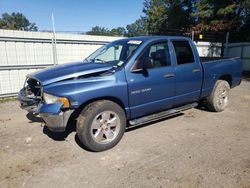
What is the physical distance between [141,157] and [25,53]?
641 centimetres

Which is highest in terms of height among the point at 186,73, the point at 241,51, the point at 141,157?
the point at 241,51

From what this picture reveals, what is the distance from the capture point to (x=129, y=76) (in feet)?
13.9

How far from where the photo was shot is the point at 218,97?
20.4 ft

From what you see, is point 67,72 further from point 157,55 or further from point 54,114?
point 157,55

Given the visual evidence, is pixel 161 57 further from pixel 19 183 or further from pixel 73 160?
pixel 19 183

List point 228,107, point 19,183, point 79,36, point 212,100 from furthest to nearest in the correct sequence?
point 79,36 < point 228,107 < point 212,100 < point 19,183

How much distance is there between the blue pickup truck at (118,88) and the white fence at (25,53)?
4.00m

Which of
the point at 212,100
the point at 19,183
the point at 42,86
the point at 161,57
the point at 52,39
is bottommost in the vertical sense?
the point at 19,183

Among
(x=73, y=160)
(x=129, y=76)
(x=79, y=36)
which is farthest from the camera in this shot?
(x=79, y=36)

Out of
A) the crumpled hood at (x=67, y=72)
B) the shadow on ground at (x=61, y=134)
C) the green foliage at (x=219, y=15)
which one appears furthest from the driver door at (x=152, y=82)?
the green foliage at (x=219, y=15)

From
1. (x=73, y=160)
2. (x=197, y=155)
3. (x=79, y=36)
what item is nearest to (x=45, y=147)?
(x=73, y=160)

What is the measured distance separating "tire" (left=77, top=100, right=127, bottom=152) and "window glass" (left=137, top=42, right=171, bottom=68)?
100cm

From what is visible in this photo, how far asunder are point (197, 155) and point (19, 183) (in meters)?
2.71

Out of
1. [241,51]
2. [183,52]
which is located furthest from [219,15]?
[183,52]
